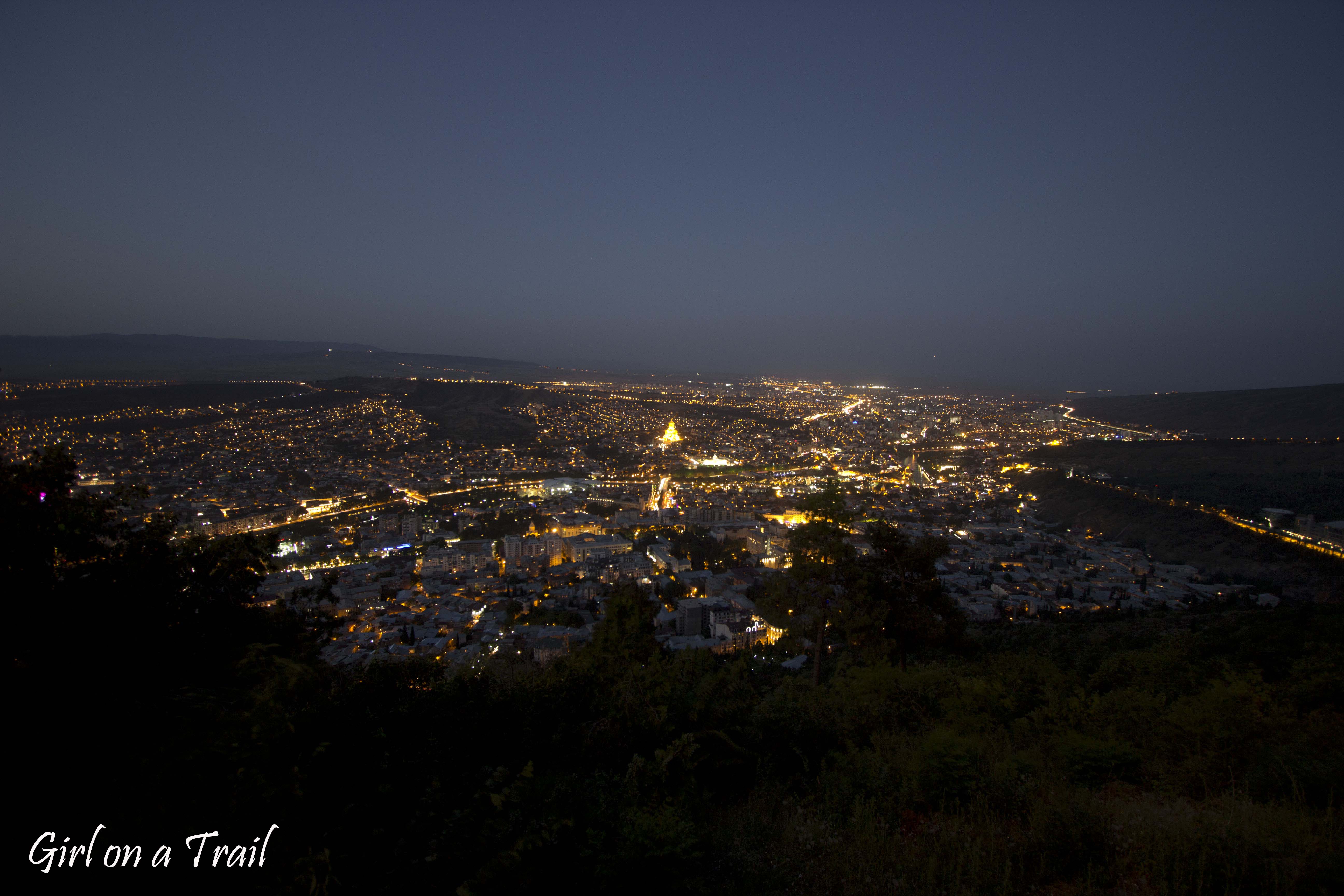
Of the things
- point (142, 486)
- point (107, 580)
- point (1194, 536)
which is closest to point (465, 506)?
point (142, 486)

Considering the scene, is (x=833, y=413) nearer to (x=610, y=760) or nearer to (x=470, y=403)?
(x=470, y=403)

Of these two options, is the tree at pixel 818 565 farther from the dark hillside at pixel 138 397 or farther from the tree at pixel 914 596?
the dark hillside at pixel 138 397

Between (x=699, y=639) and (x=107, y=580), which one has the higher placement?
(x=107, y=580)

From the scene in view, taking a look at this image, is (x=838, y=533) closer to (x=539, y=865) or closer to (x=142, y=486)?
(x=539, y=865)

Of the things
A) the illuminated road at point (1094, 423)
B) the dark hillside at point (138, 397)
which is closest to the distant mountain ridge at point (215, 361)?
the dark hillside at point (138, 397)

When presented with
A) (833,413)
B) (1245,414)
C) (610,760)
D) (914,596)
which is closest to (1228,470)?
(1245,414)
